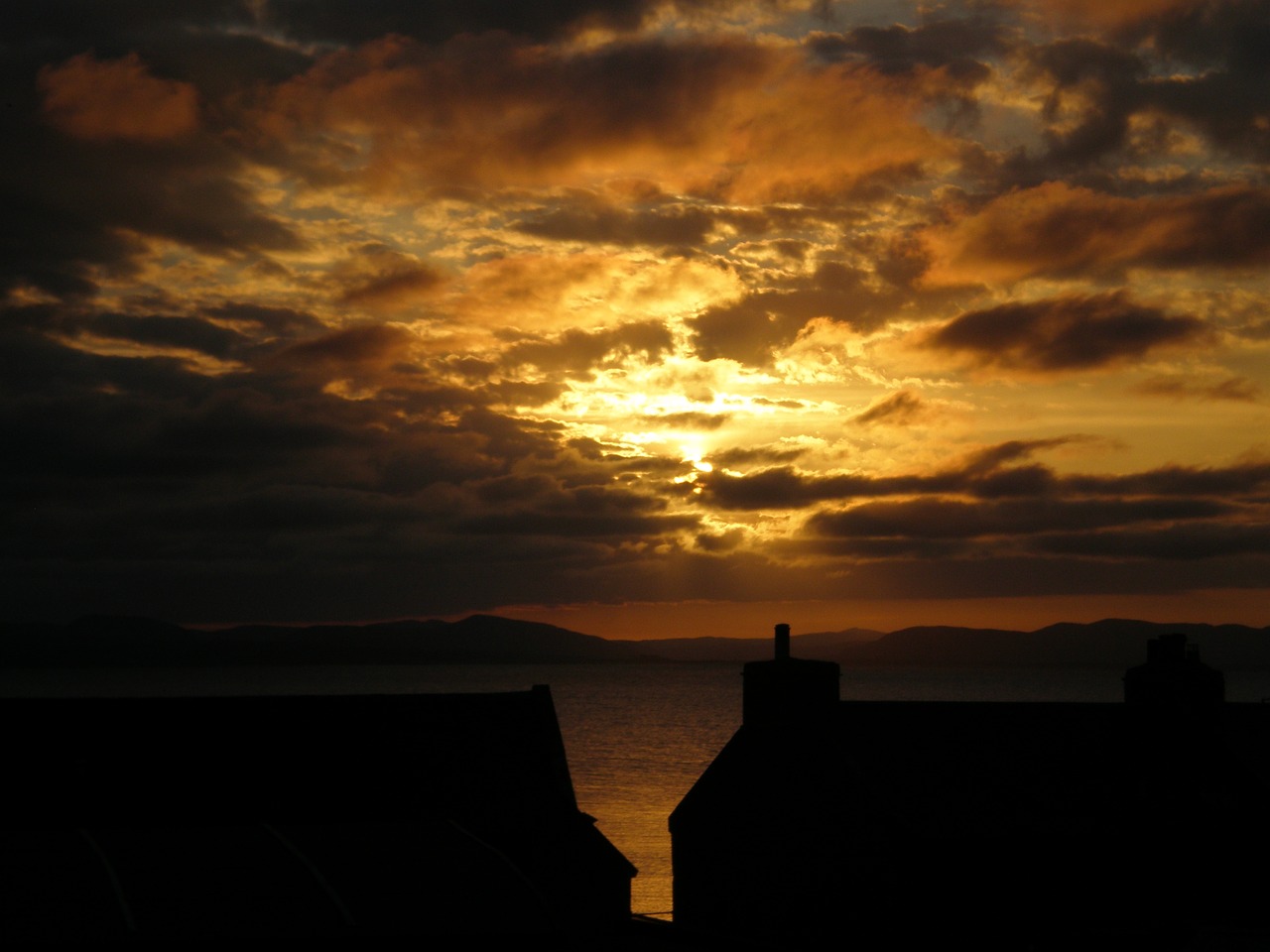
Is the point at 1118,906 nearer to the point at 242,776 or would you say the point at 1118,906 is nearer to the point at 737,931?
the point at 737,931

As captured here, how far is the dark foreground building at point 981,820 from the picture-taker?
35969 mm

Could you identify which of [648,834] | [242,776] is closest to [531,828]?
[242,776]

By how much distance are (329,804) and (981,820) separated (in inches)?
765

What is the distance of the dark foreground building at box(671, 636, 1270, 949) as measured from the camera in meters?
36.0

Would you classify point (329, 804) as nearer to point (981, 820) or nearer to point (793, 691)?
point (793, 691)

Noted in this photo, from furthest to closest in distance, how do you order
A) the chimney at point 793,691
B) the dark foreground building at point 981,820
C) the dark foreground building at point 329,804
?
the chimney at point 793,691 < the dark foreground building at point 981,820 < the dark foreground building at point 329,804

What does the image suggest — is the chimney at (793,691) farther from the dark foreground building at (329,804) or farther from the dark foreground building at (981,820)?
the dark foreground building at (329,804)

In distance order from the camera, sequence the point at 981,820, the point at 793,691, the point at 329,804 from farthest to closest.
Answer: the point at 793,691 → the point at 329,804 → the point at 981,820

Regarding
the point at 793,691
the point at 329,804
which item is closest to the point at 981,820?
the point at 793,691

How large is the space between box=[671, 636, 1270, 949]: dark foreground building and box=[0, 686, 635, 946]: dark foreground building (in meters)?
4.34

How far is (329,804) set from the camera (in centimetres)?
4097

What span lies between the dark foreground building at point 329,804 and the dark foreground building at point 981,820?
434 centimetres

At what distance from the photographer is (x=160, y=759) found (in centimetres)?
4106

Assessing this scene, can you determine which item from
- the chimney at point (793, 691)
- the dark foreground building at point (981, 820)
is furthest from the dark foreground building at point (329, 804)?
the chimney at point (793, 691)
